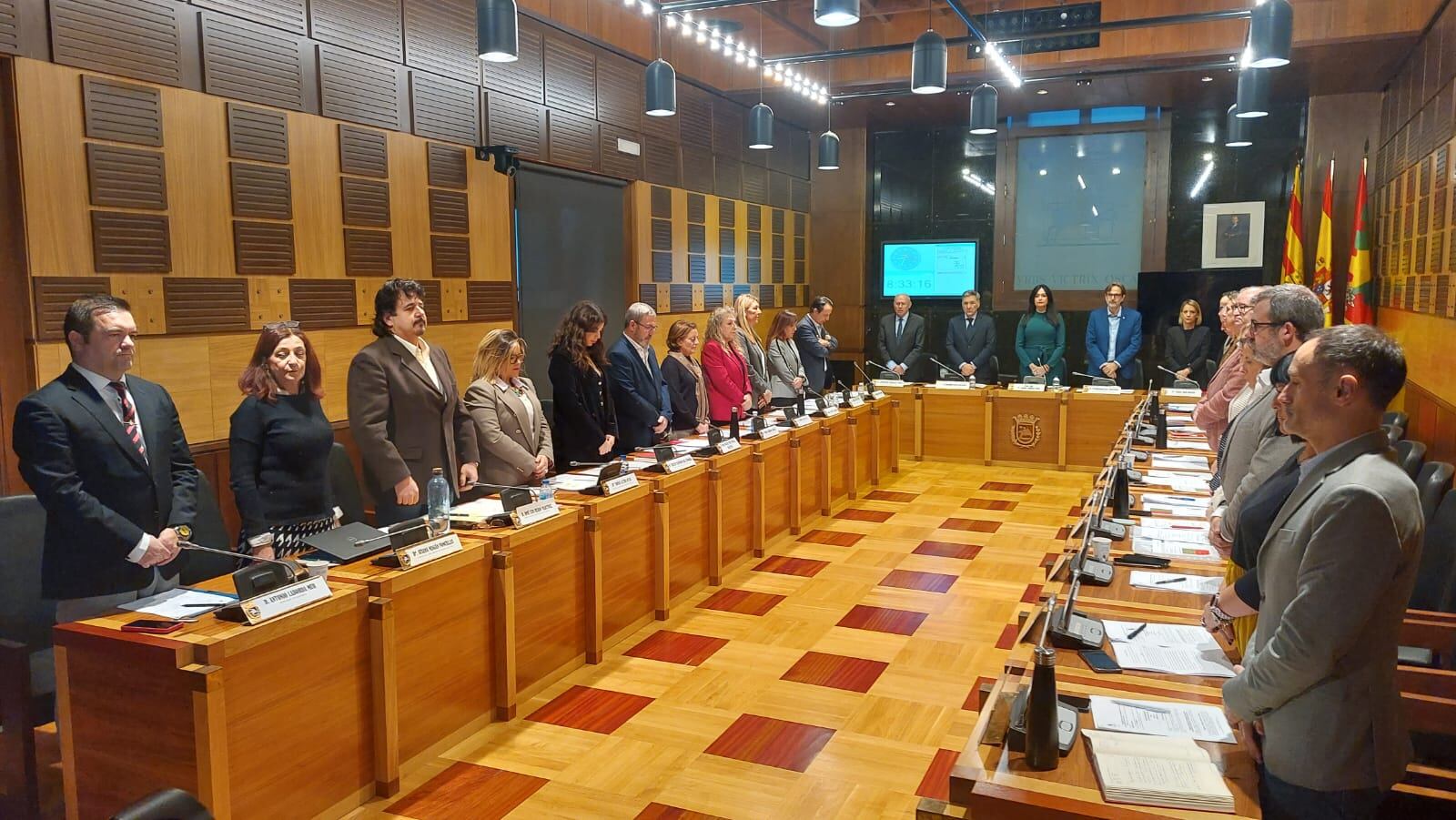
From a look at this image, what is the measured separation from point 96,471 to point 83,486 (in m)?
0.05

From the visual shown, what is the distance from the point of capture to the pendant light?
421 centimetres

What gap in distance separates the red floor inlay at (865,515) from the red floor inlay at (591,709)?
3.36m

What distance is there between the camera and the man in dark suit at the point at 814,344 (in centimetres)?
826

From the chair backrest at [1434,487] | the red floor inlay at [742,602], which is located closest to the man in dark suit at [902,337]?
the red floor inlay at [742,602]

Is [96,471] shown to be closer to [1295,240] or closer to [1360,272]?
[1360,272]

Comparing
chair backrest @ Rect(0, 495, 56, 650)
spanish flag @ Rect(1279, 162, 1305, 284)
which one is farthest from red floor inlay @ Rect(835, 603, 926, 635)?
spanish flag @ Rect(1279, 162, 1305, 284)

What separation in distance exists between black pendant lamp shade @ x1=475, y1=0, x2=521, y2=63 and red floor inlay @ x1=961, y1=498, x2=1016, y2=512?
15.7 feet

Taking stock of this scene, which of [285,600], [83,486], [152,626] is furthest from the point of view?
[83,486]

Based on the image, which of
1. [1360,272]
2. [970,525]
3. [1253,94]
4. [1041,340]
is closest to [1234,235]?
[1360,272]

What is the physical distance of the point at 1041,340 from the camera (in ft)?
30.9

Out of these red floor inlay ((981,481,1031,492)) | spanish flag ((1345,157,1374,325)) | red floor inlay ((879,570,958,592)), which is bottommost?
red floor inlay ((879,570,958,592))

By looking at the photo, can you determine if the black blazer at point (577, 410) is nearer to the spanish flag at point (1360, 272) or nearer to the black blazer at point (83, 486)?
the black blazer at point (83, 486)

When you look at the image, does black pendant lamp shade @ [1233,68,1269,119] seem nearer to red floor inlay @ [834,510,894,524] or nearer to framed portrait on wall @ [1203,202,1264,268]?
red floor inlay @ [834,510,894,524]

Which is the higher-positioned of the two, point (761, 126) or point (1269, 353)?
point (761, 126)
